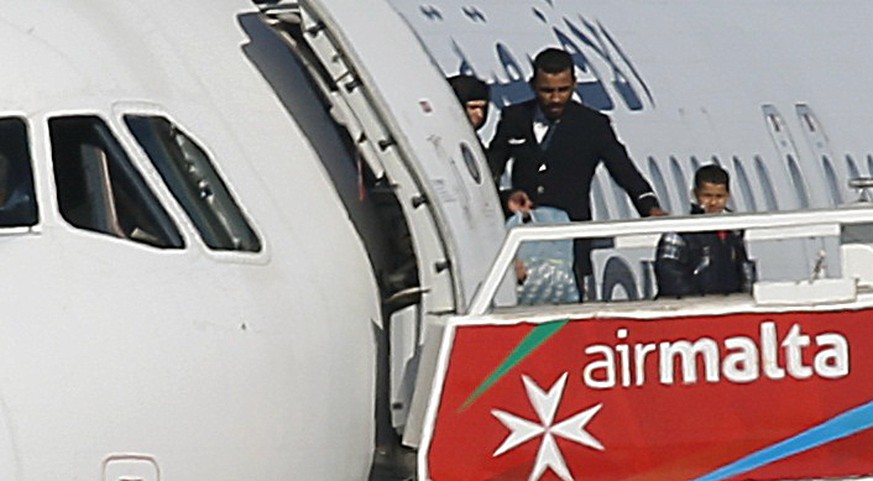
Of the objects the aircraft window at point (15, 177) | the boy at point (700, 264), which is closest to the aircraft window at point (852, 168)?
the boy at point (700, 264)

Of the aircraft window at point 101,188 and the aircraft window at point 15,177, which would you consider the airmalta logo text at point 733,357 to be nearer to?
the aircraft window at point 101,188

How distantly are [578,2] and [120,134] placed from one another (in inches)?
234

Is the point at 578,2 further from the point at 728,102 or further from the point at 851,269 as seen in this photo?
the point at 851,269

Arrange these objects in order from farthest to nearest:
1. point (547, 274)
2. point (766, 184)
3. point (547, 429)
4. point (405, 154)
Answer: point (766, 184) → point (547, 274) → point (405, 154) → point (547, 429)

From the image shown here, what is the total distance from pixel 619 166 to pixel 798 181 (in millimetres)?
4371

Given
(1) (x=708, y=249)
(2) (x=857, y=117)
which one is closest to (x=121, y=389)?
(1) (x=708, y=249)

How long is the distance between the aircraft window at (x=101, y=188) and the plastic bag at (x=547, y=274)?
2006 mm

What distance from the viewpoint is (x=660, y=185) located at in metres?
12.5

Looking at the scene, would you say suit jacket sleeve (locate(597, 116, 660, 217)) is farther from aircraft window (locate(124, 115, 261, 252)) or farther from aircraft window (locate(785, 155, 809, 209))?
aircraft window (locate(785, 155, 809, 209))

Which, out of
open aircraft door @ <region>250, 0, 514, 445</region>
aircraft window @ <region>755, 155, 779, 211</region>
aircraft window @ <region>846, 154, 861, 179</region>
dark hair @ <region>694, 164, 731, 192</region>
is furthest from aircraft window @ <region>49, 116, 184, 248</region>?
aircraft window @ <region>846, 154, 861, 179</region>

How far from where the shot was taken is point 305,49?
8594mm

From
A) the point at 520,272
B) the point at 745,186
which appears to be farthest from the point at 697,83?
the point at 520,272

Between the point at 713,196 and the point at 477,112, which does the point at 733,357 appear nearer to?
the point at 477,112

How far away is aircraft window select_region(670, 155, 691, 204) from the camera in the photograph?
1268 centimetres
